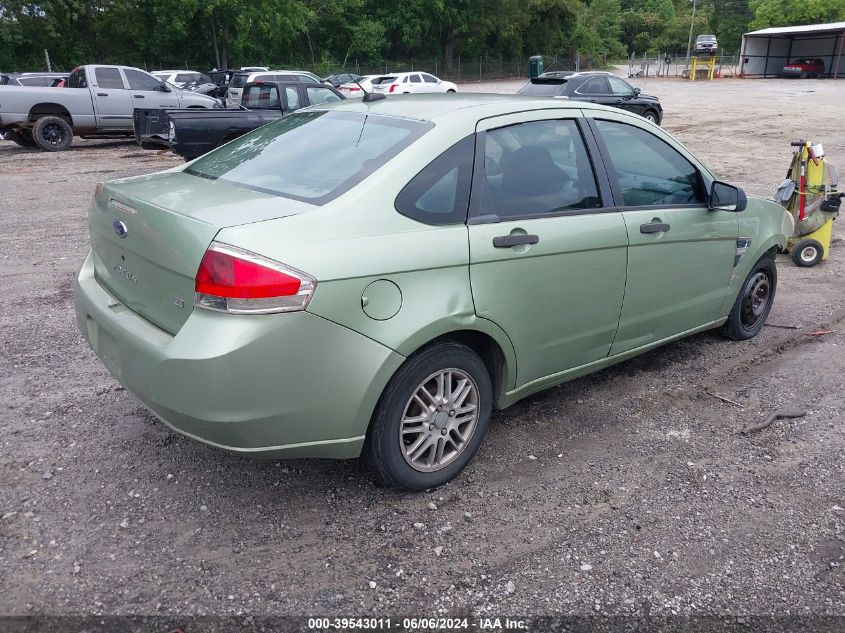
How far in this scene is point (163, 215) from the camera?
3.07m

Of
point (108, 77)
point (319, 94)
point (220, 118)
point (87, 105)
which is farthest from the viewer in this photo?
point (108, 77)

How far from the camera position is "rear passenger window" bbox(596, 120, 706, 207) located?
4.07m

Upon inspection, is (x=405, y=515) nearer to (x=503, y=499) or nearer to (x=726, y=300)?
(x=503, y=499)

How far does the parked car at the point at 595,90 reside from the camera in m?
16.9

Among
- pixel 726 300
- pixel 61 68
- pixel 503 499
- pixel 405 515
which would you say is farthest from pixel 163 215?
pixel 61 68

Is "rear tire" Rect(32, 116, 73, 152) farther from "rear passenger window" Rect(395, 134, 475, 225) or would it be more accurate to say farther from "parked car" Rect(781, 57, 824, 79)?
"parked car" Rect(781, 57, 824, 79)

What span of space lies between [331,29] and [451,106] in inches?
2196

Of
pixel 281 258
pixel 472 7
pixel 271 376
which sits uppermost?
pixel 472 7

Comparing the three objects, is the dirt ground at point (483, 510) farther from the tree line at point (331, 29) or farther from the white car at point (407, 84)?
the tree line at point (331, 29)

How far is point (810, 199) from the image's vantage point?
23.1ft

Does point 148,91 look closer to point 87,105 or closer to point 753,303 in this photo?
point 87,105

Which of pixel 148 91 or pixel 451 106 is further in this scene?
pixel 148 91

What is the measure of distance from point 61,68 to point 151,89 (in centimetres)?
3074

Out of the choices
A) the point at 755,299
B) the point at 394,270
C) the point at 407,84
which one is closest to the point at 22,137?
the point at 755,299
